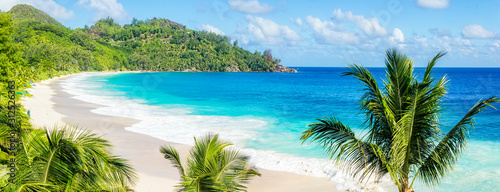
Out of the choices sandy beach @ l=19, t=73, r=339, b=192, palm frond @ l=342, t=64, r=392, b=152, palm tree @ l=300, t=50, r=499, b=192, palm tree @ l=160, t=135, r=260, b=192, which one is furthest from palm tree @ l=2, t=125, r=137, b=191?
palm frond @ l=342, t=64, r=392, b=152

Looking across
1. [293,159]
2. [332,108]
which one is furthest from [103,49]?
[293,159]

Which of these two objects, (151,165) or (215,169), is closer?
(215,169)

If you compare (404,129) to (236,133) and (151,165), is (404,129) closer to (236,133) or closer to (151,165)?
(151,165)

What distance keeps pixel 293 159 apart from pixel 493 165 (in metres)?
9.11

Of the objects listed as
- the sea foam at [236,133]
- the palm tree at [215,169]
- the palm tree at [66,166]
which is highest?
the palm tree at [66,166]

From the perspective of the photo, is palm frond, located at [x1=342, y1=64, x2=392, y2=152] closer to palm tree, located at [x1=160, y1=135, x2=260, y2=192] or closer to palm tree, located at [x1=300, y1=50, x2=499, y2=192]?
palm tree, located at [x1=300, y1=50, x2=499, y2=192]

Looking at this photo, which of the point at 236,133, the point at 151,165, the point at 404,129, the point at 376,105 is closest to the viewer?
the point at 404,129

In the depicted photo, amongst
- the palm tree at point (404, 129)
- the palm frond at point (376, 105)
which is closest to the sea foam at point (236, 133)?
the palm tree at point (404, 129)

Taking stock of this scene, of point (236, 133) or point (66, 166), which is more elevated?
point (66, 166)

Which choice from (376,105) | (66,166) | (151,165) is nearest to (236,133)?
(151,165)

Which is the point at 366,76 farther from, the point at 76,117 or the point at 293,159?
the point at 76,117

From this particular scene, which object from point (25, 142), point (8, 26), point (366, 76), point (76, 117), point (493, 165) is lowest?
point (493, 165)

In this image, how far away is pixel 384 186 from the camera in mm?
12750

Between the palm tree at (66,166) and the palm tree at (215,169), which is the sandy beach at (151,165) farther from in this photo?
the palm tree at (66,166)
